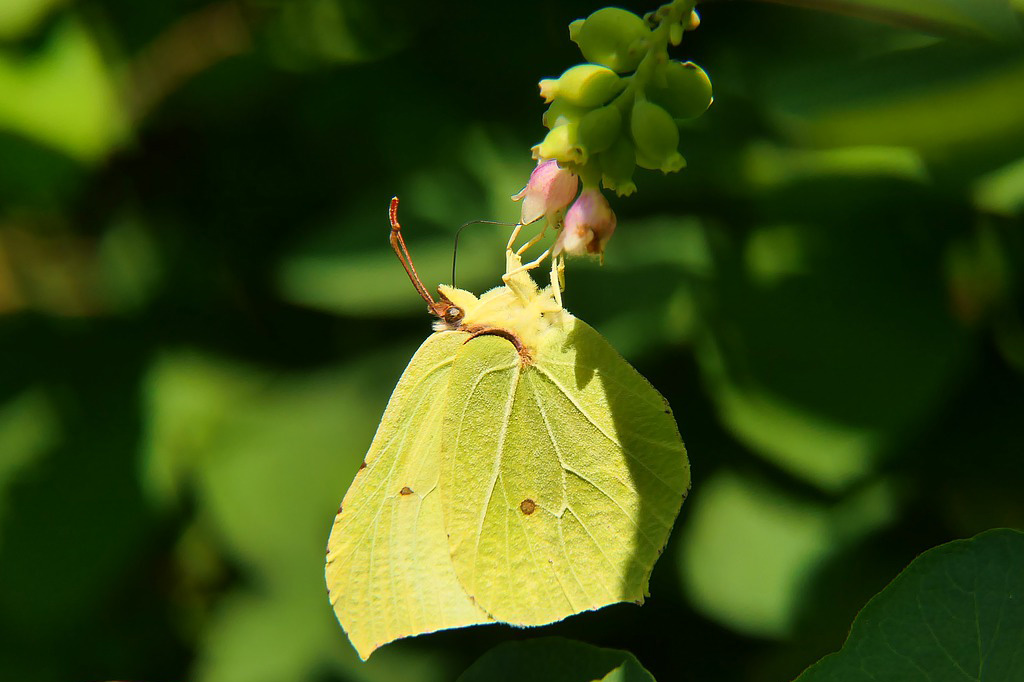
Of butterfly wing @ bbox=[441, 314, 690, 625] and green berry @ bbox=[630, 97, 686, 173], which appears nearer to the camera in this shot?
green berry @ bbox=[630, 97, 686, 173]

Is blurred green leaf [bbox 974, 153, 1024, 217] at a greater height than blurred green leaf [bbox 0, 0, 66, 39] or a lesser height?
lesser

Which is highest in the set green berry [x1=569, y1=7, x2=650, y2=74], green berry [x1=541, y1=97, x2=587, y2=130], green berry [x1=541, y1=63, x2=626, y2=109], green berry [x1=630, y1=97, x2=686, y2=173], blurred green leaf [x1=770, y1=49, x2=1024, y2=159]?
green berry [x1=569, y1=7, x2=650, y2=74]

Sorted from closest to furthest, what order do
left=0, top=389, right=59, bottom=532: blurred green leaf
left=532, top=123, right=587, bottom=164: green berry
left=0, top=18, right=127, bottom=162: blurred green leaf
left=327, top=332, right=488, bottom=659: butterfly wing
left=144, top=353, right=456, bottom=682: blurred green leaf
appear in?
left=532, top=123, right=587, bottom=164: green berry
left=327, top=332, right=488, bottom=659: butterfly wing
left=144, top=353, right=456, bottom=682: blurred green leaf
left=0, top=18, right=127, bottom=162: blurred green leaf
left=0, top=389, right=59, bottom=532: blurred green leaf

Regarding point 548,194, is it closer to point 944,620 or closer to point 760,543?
point 944,620

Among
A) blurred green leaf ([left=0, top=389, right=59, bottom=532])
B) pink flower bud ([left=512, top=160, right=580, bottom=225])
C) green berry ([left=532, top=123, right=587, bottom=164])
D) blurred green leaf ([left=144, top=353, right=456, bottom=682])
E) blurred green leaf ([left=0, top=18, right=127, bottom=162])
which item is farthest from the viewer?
blurred green leaf ([left=0, top=389, right=59, bottom=532])

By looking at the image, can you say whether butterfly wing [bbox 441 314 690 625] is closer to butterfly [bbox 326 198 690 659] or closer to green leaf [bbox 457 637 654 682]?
butterfly [bbox 326 198 690 659]

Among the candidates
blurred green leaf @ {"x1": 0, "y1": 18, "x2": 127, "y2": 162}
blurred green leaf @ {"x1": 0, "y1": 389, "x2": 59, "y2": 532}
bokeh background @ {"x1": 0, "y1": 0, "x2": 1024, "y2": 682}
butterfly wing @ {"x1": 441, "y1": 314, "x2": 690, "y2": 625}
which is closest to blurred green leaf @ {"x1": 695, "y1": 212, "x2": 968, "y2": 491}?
bokeh background @ {"x1": 0, "y1": 0, "x2": 1024, "y2": 682}

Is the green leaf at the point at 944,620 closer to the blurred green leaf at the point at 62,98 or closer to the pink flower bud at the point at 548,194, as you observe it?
the pink flower bud at the point at 548,194
